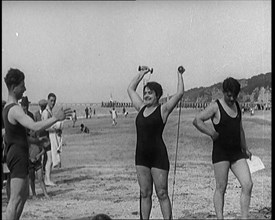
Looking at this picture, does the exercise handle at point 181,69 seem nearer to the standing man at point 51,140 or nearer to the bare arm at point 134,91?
the bare arm at point 134,91

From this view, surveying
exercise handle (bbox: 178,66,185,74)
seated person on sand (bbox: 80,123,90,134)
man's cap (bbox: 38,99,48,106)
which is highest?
exercise handle (bbox: 178,66,185,74)

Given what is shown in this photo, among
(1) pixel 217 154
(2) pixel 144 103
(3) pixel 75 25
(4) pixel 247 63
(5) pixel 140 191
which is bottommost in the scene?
(5) pixel 140 191

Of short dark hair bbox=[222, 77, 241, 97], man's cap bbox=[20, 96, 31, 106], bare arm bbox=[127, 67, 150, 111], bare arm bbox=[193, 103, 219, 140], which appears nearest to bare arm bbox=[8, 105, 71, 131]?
man's cap bbox=[20, 96, 31, 106]

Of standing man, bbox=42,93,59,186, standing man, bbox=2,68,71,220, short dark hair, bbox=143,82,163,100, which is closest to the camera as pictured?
standing man, bbox=2,68,71,220

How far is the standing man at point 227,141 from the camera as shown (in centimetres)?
374

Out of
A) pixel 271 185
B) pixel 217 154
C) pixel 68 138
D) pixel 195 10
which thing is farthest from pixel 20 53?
pixel 271 185

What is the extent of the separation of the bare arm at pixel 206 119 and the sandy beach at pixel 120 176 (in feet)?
0.94

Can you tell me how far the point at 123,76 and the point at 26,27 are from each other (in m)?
0.84

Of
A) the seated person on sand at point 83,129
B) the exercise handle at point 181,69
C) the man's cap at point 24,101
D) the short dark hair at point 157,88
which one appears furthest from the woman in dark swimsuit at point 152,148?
the man's cap at point 24,101

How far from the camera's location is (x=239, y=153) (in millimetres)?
3770

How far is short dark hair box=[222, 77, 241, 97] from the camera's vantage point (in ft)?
12.6

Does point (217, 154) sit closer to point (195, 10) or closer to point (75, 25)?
point (195, 10)

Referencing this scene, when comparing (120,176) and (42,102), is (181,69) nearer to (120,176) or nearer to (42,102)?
(120,176)

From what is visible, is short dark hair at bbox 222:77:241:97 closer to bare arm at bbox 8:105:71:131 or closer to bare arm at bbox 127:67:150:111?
bare arm at bbox 127:67:150:111
